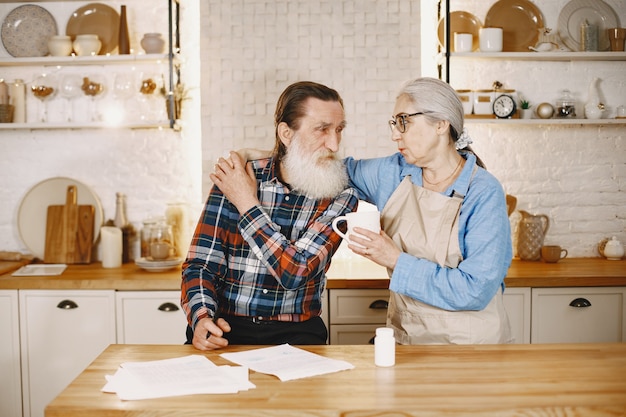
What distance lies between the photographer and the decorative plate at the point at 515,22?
13.0 ft

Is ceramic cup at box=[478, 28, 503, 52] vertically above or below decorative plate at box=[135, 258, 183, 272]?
above

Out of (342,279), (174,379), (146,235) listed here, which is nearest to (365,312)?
(342,279)

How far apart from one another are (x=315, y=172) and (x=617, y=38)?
2.34 meters

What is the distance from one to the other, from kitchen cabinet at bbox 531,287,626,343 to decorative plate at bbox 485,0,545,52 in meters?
1.45

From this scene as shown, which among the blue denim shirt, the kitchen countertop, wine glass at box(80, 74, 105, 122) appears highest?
wine glass at box(80, 74, 105, 122)

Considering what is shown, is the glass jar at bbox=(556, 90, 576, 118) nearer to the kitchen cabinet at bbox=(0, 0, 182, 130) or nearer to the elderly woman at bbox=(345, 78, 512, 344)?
the elderly woman at bbox=(345, 78, 512, 344)

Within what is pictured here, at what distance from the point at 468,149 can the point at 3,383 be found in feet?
8.49

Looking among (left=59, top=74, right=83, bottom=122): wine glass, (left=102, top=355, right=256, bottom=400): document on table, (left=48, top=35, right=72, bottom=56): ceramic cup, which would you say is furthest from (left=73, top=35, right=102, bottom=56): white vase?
(left=102, top=355, right=256, bottom=400): document on table

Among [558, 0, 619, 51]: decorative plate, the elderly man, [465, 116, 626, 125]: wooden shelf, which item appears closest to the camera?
the elderly man

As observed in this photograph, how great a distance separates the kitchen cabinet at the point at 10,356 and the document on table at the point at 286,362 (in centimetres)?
189

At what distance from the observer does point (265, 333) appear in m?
2.49

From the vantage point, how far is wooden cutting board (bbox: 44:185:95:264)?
13.0 ft

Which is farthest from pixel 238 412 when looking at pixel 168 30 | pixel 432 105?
pixel 168 30

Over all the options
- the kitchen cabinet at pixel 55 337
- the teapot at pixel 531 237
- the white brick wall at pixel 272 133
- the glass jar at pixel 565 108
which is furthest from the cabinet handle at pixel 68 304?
the glass jar at pixel 565 108
